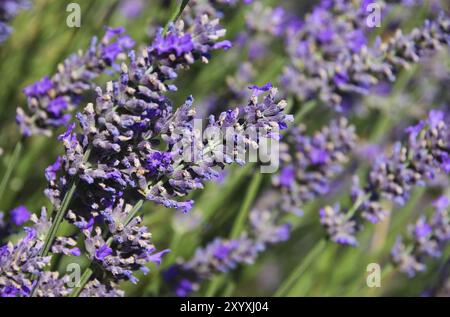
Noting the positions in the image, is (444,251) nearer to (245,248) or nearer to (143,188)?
(245,248)

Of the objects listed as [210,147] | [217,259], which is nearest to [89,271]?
[210,147]

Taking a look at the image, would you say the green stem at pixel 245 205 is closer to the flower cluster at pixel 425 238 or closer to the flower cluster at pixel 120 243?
the flower cluster at pixel 425 238

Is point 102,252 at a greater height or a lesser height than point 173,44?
lesser

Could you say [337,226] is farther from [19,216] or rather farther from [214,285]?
[19,216]

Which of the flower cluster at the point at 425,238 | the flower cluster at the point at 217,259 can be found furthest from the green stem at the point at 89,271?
the flower cluster at the point at 425,238

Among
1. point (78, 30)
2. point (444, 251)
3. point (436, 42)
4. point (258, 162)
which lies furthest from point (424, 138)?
A: point (78, 30)

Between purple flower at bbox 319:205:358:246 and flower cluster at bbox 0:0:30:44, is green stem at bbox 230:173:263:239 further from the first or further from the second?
flower cluster at bbox 0:0:30:44

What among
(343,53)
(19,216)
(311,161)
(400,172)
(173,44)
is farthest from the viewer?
(311,161)

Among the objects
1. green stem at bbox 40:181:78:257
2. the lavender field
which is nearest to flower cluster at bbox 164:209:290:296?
the lavender field
